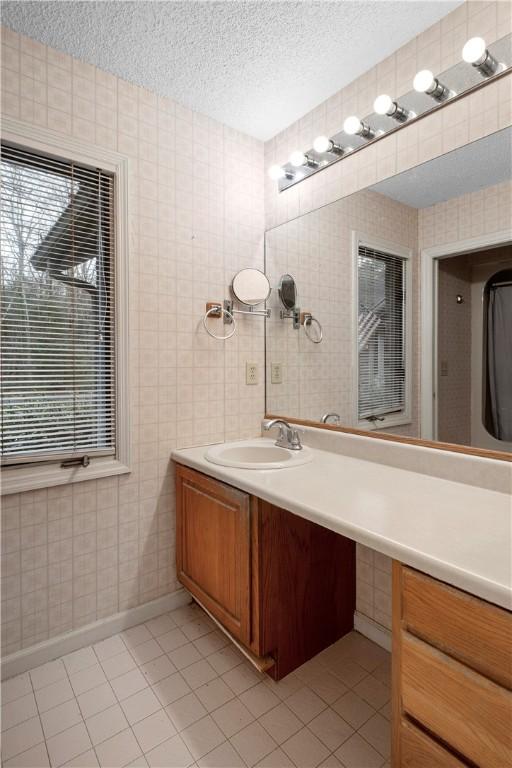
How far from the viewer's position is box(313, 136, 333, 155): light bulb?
1.74m

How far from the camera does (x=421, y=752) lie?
34.1 inches

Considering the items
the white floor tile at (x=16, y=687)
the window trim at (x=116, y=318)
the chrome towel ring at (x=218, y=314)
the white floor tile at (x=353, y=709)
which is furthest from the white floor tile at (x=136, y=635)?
the chrome towel ring at (x=218, y=314)

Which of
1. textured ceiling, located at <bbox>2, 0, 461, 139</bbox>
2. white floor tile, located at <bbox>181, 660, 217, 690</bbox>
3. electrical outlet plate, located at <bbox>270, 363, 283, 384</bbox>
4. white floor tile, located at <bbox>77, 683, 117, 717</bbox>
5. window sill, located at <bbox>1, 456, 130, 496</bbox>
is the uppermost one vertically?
textured ceiling, located at <bbox>2, 0, 461, 139</bbox>

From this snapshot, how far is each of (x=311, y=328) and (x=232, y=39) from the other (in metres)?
1.19

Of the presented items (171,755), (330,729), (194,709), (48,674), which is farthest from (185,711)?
(48,674)

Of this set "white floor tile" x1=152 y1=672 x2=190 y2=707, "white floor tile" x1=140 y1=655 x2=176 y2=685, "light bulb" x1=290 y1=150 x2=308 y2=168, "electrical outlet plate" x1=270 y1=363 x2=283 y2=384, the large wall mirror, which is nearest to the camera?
the large wall mirror

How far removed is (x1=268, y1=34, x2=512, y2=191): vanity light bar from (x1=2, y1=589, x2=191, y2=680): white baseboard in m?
2.14

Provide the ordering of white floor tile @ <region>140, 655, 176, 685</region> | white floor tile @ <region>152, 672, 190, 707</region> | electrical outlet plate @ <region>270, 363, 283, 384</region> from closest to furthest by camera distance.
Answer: white floor tile @ <region>152, 672, 190, 707</region> < white floor tile @ <region>140, 655, 176, 685</region> < electrical outlet plate @ <region>270, 363, 283, 384</region>

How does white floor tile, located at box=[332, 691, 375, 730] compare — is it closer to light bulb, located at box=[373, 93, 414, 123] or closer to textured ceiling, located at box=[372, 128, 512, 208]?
textured ceiling, located at box=[372, 128, 512, 208]

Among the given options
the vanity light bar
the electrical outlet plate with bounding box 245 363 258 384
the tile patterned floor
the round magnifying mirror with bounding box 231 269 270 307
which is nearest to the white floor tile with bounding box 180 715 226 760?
the tile patterned floor

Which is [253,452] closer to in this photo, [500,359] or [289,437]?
[289,437]

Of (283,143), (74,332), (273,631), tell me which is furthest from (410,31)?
(273,631)

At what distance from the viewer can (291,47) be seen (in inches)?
61.2

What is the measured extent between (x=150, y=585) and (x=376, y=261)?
176cm
